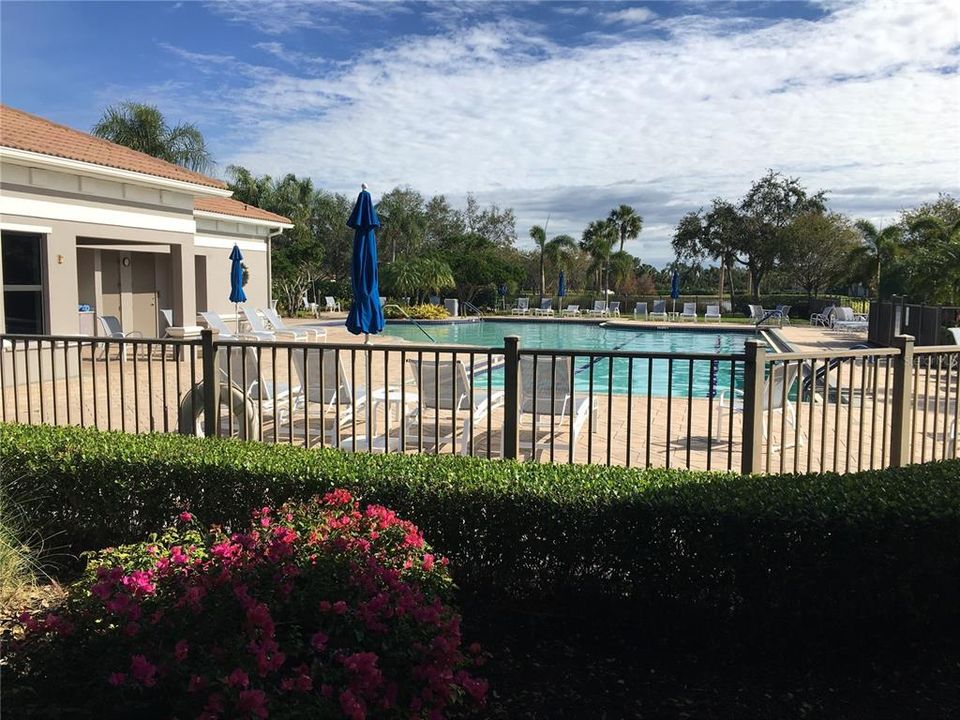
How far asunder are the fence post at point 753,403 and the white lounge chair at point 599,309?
28877 mm

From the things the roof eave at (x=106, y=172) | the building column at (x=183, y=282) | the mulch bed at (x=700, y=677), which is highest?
the roof eave at (x=106, y=172)

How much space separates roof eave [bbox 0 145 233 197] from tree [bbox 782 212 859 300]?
29562mm

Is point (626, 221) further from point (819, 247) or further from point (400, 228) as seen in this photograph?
point (400, 228)

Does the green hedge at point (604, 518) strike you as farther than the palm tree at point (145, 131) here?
No

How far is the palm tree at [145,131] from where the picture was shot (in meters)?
29.7

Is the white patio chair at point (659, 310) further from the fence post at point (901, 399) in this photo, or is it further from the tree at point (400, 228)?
the fence post at point (901, 399)

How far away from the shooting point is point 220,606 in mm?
2322

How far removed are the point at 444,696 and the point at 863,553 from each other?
186cm

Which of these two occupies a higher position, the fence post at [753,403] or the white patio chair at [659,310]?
the white patio chair at [659,310]

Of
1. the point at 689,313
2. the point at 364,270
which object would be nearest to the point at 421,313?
the point at 689,313

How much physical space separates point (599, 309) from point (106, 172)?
85.8 feet

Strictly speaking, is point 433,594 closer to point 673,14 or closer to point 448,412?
point 448,412

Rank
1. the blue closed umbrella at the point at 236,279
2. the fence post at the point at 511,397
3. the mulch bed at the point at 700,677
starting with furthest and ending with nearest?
the blue closed umbrella at the point at 236,279 < the fence post at the point at 511,397 < the mulch bed at the point at 700,677

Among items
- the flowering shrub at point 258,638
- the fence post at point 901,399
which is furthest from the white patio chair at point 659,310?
the flowering shrub at point 258,638
